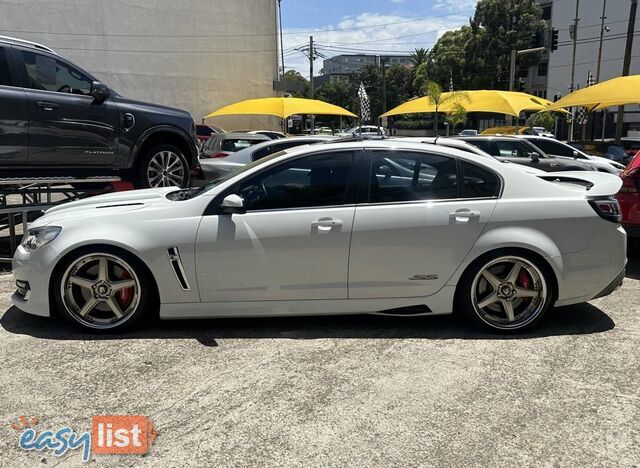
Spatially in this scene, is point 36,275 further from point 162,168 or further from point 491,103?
point 491,103

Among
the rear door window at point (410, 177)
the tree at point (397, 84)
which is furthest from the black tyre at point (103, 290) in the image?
the tree at point (397, 84)

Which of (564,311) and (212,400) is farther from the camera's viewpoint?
(564,311)

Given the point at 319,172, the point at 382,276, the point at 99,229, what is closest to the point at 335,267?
the point at 382,276

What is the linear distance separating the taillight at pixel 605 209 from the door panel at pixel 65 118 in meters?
5.62

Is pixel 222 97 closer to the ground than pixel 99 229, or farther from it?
farther from it

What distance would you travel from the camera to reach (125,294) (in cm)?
420

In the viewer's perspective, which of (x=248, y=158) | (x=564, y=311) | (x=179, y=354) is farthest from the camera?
(x=248, y=158)

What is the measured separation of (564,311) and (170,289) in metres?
3.35

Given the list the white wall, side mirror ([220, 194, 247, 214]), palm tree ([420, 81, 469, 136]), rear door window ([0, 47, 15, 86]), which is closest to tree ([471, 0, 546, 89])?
the white wall

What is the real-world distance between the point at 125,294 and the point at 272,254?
117 cm

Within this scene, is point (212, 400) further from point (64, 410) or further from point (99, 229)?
point (99, 229)

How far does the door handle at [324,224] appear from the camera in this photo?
4.10 m

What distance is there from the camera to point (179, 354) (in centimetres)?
393

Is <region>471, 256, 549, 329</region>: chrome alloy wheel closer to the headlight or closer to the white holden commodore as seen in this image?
the white holden commodore
